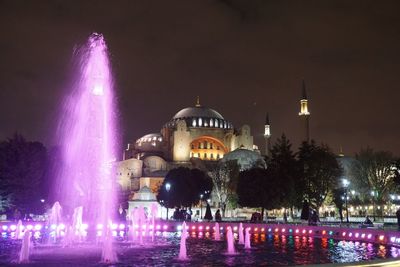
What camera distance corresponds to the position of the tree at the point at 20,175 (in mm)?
40594

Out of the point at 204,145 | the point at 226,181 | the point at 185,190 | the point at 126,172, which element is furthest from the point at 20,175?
the point at 204,145

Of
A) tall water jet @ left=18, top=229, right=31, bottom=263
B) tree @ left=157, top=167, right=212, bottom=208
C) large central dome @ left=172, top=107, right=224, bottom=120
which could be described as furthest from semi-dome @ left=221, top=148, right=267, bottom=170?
tall water jet @ left=18, top=229, right=31, bottom=263

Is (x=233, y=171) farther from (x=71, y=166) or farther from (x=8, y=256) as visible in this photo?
(x=8, y=256)

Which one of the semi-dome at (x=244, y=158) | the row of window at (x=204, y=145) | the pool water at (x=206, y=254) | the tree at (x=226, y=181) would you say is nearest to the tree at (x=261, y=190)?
the tree at (x=226, y=181)

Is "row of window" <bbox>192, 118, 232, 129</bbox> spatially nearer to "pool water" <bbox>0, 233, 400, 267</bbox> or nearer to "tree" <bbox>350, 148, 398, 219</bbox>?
"tree" <bbox>350, 148, 398, 219</bbox>

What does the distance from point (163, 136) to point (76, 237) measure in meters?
85.7

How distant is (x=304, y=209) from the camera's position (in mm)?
44969

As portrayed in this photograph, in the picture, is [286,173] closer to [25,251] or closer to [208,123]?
[25,251]

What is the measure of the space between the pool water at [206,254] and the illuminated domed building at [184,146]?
→ 7048 cm

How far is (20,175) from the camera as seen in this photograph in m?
41.2

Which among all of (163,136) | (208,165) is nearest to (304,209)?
(208,165)

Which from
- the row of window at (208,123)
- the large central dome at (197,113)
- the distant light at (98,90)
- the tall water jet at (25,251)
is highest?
the large central dome at (197,113)

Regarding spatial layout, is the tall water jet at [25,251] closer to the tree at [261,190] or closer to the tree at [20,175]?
the tree at [20,175]

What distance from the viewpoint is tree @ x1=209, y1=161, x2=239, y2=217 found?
66812 mm
